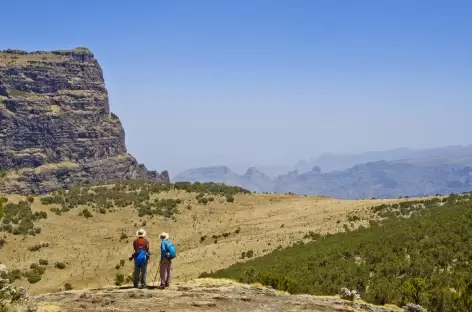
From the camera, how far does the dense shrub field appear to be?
64.8ft

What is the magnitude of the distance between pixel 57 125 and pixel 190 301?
533 feet

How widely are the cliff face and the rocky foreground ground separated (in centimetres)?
14004

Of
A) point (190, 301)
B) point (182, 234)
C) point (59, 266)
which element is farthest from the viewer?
point (182, 234)

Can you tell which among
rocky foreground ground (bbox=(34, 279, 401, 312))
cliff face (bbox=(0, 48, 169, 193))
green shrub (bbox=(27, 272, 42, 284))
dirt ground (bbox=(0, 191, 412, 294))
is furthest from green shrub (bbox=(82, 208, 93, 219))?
cliff face (bbox=(0, 48, 169, 193))

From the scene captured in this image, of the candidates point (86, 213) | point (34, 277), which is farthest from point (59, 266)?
point (86, 213)

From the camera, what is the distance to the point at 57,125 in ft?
540

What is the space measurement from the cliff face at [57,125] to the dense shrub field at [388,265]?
12821cm

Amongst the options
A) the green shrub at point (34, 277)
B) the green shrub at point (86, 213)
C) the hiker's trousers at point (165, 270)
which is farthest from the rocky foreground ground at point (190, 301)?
the green shrub at point (86, 213)

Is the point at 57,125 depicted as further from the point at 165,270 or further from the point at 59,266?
the point at 165,270

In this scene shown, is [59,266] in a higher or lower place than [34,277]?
higher

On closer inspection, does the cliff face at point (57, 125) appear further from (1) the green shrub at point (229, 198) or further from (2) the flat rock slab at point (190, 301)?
(2) the flat rock slab at point (190, 301)

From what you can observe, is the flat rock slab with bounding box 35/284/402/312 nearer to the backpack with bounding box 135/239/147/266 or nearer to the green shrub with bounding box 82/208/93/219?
the backpack with bounding box 135/239/147/266

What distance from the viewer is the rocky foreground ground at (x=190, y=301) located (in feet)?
47.5

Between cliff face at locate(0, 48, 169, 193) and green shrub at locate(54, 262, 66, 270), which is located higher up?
cliff face at locate(0, 48, 169, 193)
